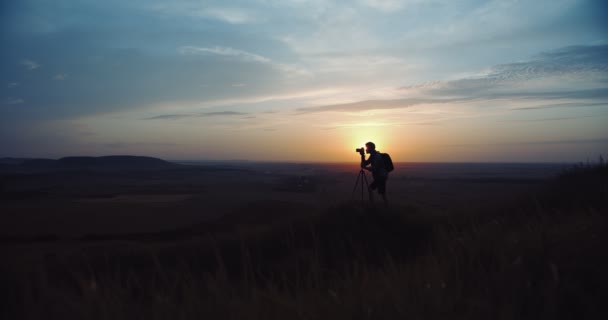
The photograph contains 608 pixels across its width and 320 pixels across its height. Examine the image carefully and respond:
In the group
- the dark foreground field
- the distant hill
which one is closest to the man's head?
the dark foreground field

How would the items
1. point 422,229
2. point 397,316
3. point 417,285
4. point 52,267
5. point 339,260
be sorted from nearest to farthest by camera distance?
point 397,316, point 417,285, point 339,260, point 52,267, point 422,229

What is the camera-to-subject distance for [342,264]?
8086mm

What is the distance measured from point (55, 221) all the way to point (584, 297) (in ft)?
93.6

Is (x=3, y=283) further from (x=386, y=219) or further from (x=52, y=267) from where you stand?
(x=386, y=219)

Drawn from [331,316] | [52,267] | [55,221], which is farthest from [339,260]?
[55,221]

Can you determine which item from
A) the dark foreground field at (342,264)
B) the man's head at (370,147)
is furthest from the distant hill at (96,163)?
the man's head at (370,147)

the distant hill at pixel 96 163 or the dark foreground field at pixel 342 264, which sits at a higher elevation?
the distant hill at pixel 96 163

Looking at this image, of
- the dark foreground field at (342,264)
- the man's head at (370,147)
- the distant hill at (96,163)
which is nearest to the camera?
the dark foreground field at (342,264)

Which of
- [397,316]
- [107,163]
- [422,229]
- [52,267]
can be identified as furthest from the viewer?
[107,163]

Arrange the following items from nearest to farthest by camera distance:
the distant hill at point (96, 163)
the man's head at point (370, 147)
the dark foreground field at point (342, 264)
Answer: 1. the dark foreground field at point (342, 264)
2. the man's head at point (370, 147)
3. the distant hill at point (96, 163)

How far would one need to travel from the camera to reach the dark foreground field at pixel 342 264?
2963 millimetres

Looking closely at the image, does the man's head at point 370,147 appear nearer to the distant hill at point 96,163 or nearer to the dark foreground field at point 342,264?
the dark foreground field at point 342,264

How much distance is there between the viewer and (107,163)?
164 metres

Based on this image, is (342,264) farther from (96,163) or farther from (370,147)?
(96,163)
